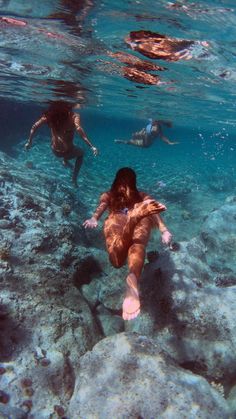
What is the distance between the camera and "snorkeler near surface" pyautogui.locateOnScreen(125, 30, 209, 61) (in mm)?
9871

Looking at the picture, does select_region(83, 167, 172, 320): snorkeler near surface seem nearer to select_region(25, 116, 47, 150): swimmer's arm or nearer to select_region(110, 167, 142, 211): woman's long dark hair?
select_region(110, 167, 142, 211): woman's long dark hair

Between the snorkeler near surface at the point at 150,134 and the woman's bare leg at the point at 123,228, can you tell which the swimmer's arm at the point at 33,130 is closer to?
the woman's bare leg at the point at 123,228

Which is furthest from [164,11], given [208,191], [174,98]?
[208,191]

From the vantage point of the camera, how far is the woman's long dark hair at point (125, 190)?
20.5ft

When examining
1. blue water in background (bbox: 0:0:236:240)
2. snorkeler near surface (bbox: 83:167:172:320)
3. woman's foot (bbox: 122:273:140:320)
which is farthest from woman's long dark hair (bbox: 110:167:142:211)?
blue water in background (bbox: 0:0:236:240)

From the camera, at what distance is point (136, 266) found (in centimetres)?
505

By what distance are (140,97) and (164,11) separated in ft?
47.6

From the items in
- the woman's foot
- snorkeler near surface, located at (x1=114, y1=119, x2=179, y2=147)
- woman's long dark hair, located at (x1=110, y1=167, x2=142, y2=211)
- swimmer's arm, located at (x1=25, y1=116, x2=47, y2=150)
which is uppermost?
woman's long dark hair, located at (x1=110, y1=167, x2=142, y2=211)

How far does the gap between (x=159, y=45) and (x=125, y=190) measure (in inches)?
274

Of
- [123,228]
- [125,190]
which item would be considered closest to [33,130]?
[125,190]

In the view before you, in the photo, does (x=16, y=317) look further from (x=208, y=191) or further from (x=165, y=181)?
(x=208, y=191)

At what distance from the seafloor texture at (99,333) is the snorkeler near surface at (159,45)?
6.46 meters

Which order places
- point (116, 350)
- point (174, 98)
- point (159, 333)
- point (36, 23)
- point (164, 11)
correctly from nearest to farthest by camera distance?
point (116, 350)
point (159, 333)
point (164, 11)
point (36, 23)
point (174, 98)

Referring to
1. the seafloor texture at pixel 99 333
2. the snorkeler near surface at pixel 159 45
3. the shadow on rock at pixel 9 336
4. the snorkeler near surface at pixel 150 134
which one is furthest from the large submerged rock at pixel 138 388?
the snorkeler near surface at pixel 150 134
